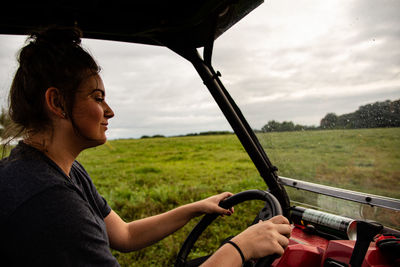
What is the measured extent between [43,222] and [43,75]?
0.54 metres

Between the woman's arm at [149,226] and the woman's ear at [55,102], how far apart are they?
0.69 meters

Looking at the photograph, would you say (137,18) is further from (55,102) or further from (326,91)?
(326,91)

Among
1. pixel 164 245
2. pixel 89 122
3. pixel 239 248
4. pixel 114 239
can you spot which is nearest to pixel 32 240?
pixel 89 122

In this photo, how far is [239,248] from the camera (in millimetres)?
916

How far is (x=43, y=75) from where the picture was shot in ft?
3.38

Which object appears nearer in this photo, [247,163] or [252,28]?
[252,28]

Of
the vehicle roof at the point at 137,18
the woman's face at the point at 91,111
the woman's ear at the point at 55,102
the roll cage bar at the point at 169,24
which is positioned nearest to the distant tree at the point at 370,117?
the roll cage bar at the point at 169,24

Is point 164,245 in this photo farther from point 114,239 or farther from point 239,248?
point 239,248

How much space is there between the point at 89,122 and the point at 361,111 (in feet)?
3.35

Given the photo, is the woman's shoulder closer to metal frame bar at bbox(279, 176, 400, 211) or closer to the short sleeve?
the short sleeve

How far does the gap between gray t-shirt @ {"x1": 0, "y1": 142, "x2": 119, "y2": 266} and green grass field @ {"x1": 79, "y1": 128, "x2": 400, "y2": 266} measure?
478 millimetres

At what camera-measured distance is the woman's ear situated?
99 cm

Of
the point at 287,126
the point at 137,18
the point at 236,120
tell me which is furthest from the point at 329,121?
the point at 137,18

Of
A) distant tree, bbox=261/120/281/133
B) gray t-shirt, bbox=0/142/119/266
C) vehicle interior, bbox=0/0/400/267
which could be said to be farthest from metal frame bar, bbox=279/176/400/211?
gray t-shirt, bbox=0/142/119/266
